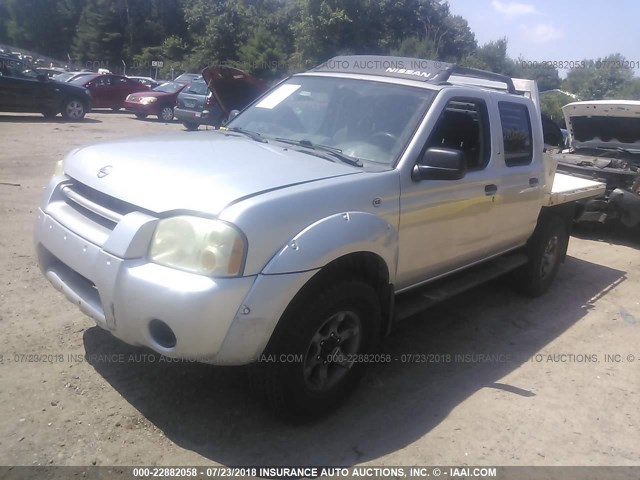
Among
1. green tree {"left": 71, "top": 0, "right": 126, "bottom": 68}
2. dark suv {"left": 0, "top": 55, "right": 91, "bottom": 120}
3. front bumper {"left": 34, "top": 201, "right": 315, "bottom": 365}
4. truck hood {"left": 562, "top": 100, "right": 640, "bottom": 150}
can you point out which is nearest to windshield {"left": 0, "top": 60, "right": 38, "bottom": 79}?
dark suv {"left": 0, "top": 55, "right": 91, "bottom": 120}

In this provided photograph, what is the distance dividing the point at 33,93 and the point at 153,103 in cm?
453

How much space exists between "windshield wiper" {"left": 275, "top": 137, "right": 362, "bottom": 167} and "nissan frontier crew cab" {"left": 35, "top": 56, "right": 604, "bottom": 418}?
2 centimetres

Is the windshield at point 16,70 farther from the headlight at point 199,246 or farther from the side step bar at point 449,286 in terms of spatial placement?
the headlight at point 199,246

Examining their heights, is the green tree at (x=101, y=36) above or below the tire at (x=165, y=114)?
above

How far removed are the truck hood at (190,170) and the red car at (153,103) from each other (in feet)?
55.9

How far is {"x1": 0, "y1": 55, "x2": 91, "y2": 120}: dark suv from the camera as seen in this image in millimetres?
15398

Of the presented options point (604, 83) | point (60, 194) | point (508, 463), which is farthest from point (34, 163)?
point (604, 83)

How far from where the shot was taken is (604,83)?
3350cm

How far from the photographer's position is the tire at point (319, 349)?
2979mm

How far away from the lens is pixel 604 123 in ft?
30.4

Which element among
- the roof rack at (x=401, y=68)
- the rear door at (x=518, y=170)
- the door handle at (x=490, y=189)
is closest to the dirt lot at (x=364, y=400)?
the rear door at (x=518, y=170)

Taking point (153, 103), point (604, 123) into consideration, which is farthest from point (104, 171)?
point (153, 103)

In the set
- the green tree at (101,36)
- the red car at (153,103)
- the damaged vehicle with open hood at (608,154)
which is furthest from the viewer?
the green tree at (101,36)

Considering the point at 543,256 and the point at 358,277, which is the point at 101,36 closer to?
the point at 543,256
